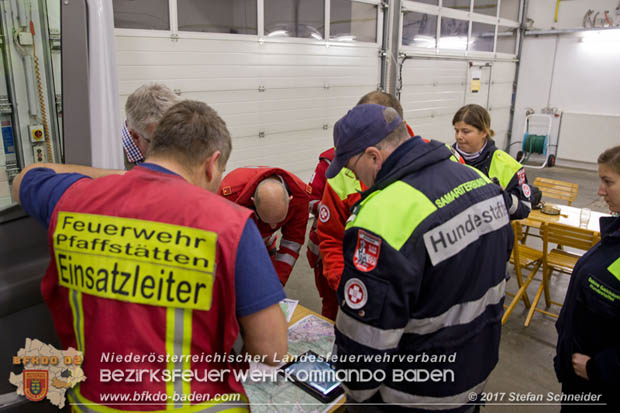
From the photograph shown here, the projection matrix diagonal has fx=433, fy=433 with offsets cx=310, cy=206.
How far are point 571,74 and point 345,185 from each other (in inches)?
428

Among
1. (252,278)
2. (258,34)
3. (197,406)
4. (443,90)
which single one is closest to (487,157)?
(252,278)

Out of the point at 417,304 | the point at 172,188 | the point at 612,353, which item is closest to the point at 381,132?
the point at 417,304

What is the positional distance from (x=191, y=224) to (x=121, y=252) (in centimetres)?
20

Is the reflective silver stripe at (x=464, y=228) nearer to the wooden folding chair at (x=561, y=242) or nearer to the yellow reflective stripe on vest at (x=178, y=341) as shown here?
the yellow reflective stripe on vest at (x=178, y=341)

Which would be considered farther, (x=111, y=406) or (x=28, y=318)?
(x=28, y=318)

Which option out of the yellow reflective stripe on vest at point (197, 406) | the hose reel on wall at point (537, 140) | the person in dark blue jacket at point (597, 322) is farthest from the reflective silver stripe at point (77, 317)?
the hose reel on wall at point (537, 140)

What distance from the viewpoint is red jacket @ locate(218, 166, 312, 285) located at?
2277 millimetres

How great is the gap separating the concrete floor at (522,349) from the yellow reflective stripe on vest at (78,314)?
9.22 ft

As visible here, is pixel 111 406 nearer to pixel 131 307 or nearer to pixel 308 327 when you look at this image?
pixel 131 307

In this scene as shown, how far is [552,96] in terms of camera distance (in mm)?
11086

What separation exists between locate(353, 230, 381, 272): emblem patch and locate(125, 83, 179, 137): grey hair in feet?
3.46

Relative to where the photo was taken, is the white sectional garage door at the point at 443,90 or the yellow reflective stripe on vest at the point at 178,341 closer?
the yellow reflective stripe on vest at the point at 178,341

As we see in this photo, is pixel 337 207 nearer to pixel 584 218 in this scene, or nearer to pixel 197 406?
pixel 197 406

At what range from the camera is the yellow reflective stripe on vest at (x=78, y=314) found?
1.19 metres
